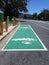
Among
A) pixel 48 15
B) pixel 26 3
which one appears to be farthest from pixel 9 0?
pixel 48 15

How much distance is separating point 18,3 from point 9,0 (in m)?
3.38

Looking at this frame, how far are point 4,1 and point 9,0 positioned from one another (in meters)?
2.14

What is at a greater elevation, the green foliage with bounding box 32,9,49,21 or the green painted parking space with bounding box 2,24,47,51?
the green painted parking space with bounding box 2,24,47,51

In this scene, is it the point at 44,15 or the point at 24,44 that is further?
the point at 44,15

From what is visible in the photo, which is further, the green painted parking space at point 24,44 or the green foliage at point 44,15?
the green foliage at point 44,15

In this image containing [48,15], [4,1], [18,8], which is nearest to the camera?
[4,1]

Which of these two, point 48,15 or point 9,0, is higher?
point 9,0

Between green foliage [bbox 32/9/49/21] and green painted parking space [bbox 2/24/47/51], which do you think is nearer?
green painted parking space [bbox 2/24/47/51]

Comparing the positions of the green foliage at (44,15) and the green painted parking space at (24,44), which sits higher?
the green painted parking space at (24,44)

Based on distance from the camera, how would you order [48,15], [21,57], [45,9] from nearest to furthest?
[21,57] → [48,15] → [45,9]

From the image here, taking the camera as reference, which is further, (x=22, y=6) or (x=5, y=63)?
(x=22, y=6)

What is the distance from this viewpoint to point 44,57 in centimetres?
997

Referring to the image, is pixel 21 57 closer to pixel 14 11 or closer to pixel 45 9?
pixel 14 11

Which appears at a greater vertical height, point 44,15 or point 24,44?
point 24,44
